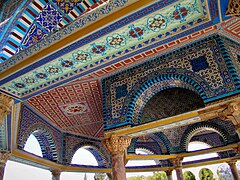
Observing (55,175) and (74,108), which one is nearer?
(74,108)

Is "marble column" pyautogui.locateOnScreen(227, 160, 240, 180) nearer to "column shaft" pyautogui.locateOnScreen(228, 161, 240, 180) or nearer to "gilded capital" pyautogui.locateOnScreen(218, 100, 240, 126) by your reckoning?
"column shaft" pyautogui.locateOnScreen(228, 161, 240, 180)

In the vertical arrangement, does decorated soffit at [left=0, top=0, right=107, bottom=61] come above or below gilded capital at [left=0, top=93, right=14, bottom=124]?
above

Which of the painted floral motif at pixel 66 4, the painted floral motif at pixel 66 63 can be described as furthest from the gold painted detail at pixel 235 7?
the painted floral motif at pixel 66 63

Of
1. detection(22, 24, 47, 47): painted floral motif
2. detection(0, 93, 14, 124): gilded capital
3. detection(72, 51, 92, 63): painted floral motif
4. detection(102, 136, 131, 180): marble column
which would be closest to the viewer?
detection(22, 24, 47, 47): painted floral motif

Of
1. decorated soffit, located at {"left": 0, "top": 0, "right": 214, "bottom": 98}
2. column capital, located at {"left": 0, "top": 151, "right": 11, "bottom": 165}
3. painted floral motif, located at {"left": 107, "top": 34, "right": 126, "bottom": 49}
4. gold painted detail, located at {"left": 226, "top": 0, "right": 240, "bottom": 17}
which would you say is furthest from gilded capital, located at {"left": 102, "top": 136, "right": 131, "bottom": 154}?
gold painted detail, located at {"left": 226, "top": 0, "right": 240, "bottom": 17}

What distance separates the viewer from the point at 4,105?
5691 millimetres

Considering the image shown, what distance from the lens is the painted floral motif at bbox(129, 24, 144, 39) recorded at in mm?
4742

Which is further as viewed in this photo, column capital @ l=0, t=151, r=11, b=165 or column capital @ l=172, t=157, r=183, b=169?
column capital @ l=172, t=157, r=183, b=169

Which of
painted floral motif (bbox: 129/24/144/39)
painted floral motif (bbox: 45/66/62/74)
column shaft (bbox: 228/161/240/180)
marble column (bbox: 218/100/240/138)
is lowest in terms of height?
column shaft (bbox: 228/161/240/180)

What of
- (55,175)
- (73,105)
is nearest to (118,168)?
(73,105)

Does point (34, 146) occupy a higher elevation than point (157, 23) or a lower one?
lower

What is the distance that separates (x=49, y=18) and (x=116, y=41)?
157 centimetres

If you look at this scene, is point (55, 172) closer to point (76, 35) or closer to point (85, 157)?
point (85, 157)

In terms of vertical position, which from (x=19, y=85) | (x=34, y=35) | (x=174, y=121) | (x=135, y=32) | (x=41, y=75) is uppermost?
(x=34, y=35)
